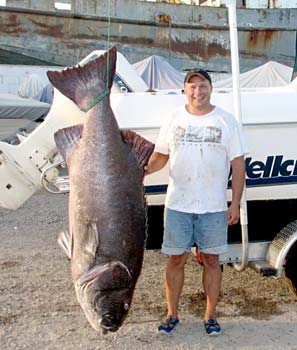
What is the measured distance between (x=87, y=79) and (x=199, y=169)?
2.84 feet

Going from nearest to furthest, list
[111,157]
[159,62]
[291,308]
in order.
A: [111,157] → [291,308] → [159,62]

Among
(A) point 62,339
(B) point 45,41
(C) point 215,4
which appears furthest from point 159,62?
(A) point 62,339

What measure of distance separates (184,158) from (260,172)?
683 mm

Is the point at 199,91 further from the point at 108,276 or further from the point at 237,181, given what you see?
the point at 108,276

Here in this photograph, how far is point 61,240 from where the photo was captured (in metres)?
3.34

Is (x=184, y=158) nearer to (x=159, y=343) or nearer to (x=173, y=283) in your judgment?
(x=173, y=283)

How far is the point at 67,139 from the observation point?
3.33 m

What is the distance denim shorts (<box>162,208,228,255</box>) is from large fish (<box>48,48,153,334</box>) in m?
0.48

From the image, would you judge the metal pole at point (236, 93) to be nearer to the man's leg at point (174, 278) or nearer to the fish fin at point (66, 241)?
the man's leg at point (174, 278)

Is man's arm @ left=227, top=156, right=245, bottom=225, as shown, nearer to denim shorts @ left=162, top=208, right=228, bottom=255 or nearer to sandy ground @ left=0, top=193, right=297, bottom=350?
denim shorts @ left=162, top=208, right=228, bottom=255

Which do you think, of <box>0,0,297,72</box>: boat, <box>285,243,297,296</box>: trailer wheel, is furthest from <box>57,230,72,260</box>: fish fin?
<box>0,0,297,72</box>: boat

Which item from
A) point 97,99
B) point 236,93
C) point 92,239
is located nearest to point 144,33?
point 236,93

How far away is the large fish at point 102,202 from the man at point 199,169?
0.42 metres

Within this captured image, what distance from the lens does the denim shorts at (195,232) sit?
3.65m
